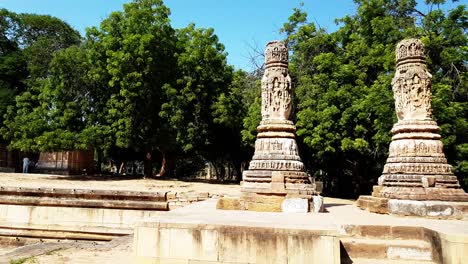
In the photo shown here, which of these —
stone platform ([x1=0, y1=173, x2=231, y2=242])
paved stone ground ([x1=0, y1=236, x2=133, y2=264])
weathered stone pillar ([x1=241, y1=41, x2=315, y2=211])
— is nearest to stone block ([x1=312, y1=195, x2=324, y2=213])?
weathered stone pillar ([x1=241, y1=41, x2=315, y2=211])

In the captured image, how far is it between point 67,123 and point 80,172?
7.94m

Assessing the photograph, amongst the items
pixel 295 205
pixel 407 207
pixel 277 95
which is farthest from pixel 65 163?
pixel 407 207

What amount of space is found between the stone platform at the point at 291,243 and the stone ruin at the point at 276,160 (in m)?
1.94

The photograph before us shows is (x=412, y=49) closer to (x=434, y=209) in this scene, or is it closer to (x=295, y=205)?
(x=434, y=209)

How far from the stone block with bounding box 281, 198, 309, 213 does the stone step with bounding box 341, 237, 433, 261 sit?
1.76 metres

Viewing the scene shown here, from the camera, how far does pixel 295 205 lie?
23.6 ft

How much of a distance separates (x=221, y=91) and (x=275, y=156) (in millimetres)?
14537

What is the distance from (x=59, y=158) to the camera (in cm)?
2714

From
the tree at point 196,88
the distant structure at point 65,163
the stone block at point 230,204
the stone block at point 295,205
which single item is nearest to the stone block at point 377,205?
the stone block at point 295,205

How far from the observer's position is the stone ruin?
24.1 ft

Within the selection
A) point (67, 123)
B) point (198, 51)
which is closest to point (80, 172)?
Answer: point (67, 123)

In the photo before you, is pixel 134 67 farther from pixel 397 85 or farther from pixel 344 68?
pixel 397 85

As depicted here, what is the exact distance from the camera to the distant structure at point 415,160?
7.00 meters

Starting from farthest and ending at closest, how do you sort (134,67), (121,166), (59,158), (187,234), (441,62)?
(121,166) → (59,158) → (134,67) → (441,62) → (187,234)
